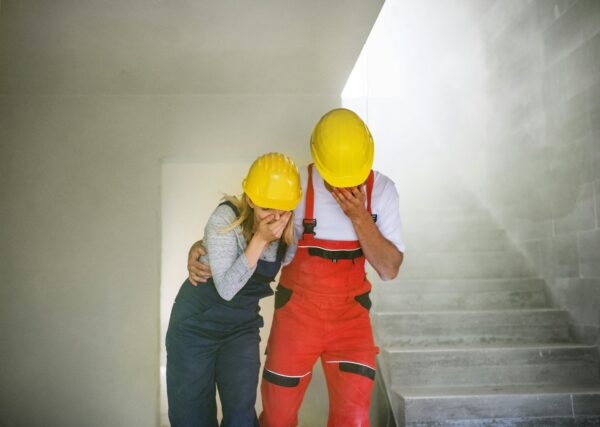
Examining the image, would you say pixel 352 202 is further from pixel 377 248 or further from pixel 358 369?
pixel 358 369

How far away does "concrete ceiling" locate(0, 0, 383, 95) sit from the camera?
3178mm

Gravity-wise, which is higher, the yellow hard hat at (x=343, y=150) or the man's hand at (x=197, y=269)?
the yellow hard hat at (x=343, y=150)

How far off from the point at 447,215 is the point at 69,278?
3.31 meters

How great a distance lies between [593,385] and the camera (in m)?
3.53

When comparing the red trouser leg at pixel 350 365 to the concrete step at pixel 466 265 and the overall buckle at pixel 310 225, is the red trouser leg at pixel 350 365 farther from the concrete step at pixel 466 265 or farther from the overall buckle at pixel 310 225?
the concrete step at pixel 466 265

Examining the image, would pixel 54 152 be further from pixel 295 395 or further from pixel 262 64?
pixel 295 395

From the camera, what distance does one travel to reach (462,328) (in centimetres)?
385

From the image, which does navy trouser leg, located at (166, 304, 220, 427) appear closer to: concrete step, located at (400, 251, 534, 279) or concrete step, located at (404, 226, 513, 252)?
concrete step, located at (400, 251, 534, 279)

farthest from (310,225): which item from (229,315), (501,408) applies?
(501,408)

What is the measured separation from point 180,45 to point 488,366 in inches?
112

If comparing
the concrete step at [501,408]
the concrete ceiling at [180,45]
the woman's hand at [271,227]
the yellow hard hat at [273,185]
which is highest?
the concrete ceiling at [180,45]

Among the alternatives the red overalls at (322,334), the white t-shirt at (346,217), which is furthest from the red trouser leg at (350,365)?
the white t-shirt at (346,217)

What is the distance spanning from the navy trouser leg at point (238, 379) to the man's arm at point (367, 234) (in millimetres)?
643

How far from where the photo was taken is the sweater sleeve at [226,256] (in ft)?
7.24
